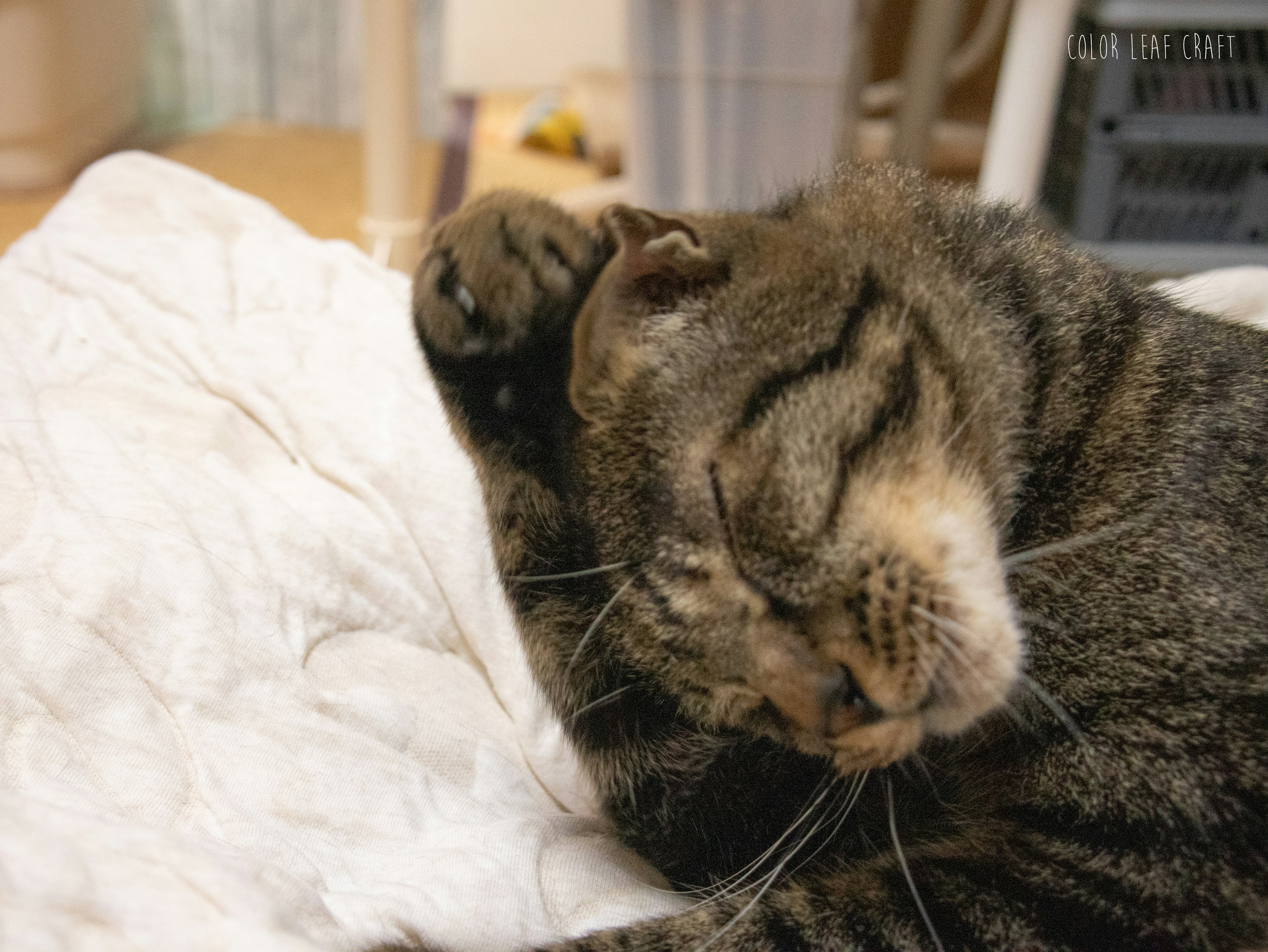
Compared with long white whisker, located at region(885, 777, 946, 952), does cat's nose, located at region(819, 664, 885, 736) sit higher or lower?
higher

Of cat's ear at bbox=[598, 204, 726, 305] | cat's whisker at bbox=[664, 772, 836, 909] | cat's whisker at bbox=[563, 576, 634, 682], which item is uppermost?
cat's ear at bbox=[598, 204, 726, 305]

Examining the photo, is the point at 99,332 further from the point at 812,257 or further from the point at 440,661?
the point at 812,257

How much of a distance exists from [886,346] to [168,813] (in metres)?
0.67

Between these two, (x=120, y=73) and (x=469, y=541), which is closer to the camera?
(x=469, y=541)

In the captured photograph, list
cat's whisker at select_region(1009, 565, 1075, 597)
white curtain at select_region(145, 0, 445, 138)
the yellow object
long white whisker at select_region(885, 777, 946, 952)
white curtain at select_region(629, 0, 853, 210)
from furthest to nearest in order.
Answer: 1. the yellow object
2. white curtain at select_region(145, 0, 445, 138)
3. white curtain at select_region(629, 0, 853, 210)
4. cat's whisker at select_region(1009, 565, 1075, 597)
5. long white whisker at select_region(885, 777, 946, 952)

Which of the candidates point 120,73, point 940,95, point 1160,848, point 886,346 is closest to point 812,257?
point 886,346

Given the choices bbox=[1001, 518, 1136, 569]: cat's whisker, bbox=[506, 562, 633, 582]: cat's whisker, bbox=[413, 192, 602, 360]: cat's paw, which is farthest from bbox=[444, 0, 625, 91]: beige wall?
bbox=[1001, 518, 1136, 569]: cat's whisker

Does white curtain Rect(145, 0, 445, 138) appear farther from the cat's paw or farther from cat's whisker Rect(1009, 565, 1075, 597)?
cat's whisker Rect(1009, 565, 1075, 597)

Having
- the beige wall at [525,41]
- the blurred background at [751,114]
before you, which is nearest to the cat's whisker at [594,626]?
the blurred background at [751,114]

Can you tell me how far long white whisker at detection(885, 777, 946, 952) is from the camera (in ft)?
2.41

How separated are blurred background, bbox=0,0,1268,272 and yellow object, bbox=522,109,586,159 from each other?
0.90 feet

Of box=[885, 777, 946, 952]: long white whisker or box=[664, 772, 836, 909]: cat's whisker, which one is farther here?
box=[664, 772, 836, 909]: cat's whisker

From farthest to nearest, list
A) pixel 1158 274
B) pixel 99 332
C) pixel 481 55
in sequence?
pixel 481 55 < pixel 1158 274 < pixel 99 332

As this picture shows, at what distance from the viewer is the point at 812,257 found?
0.86m
